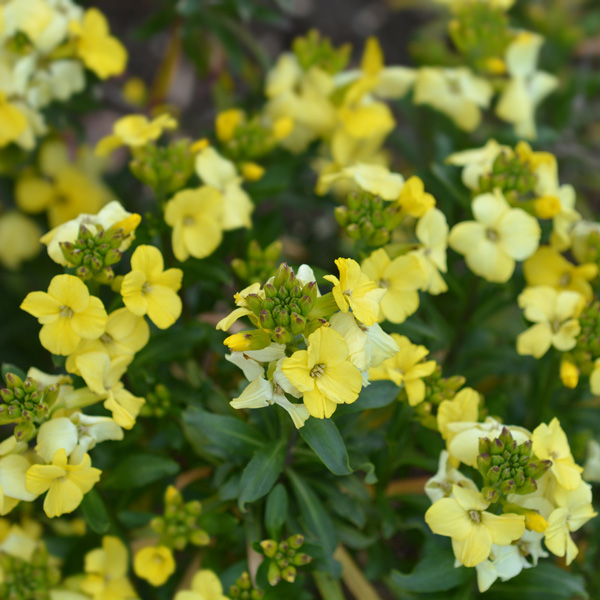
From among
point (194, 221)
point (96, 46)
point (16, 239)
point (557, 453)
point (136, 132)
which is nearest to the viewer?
point (557, 453)

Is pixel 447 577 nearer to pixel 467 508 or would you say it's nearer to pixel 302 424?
pixel 467 508

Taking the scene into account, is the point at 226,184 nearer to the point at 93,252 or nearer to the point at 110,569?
the point at 93,252

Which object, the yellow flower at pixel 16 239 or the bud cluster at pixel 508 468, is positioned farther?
the yellow flower at pixel 16 239

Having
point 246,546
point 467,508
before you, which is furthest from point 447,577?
point 246,546

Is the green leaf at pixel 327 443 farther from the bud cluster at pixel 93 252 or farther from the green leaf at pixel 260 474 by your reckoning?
the bud cluster at pixel 93 252

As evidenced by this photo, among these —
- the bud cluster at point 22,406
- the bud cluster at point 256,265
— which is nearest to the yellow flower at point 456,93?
the bud cluster at point 256,265

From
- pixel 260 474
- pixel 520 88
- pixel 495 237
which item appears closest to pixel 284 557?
pixel 260 474

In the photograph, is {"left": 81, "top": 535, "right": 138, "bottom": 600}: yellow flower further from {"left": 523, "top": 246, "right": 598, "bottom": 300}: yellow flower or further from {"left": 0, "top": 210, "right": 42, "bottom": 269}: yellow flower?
{"left": 523, "top": 246, "right": 598, "bottom": 300}: yellow flower

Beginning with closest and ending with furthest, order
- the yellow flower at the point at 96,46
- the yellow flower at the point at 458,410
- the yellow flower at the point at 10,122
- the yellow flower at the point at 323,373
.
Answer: the yellow flower at the point at 323,373 < the yellow flower at the point at 458,410 < the yellow flower at the point at 10,122 < the yellow flower at the point at 96,46
